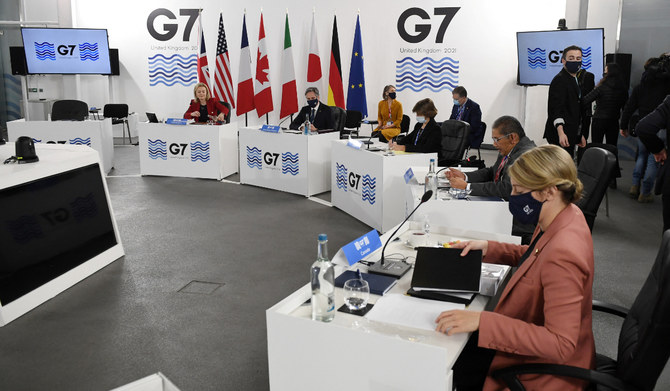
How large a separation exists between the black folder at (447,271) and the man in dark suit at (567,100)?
147 inches

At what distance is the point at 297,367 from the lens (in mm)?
2049

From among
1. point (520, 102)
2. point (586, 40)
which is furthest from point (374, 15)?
point (586, 40)

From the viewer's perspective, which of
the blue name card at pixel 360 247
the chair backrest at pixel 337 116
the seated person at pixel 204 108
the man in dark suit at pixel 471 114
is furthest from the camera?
the seated person at pixel 204 108

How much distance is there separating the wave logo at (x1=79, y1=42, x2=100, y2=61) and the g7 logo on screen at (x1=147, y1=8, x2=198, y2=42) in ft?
4.33

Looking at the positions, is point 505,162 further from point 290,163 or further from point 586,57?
point 586,57

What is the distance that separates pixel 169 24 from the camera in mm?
12359

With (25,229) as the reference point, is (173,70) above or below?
above

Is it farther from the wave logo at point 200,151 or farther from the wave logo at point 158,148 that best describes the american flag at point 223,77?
the wave logo at point 200,151

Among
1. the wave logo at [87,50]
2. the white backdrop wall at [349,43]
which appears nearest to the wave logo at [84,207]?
the white backdrop wall at [349,43]

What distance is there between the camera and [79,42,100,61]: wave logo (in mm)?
11500

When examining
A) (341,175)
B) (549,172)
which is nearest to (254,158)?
(341,175)

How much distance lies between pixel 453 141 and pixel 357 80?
547cm

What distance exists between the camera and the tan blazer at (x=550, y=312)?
190 cm

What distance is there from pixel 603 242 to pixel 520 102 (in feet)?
18.9
